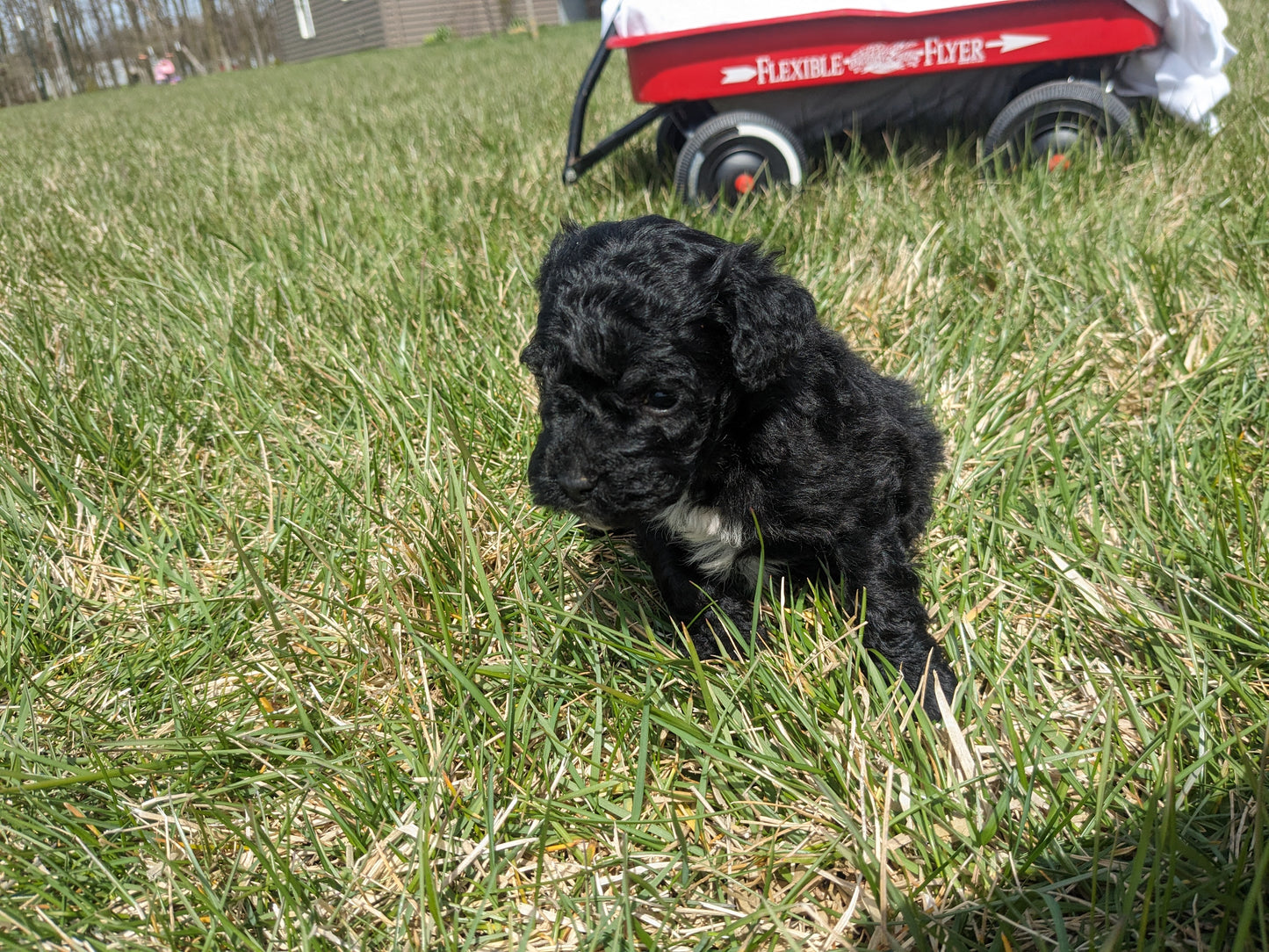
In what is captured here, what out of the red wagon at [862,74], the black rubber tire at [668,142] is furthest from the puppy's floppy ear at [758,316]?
the black rubber tire at [668,142]

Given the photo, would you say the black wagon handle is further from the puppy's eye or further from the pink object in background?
the pink object in background

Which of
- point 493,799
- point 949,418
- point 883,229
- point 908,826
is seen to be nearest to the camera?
point 908,826

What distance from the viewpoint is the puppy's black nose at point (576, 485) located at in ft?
5.72

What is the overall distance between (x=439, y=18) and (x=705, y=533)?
40980mm

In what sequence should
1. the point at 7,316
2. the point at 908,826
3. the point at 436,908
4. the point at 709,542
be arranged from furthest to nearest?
the point at 7,316, the point at 709,542, the point at 908,826, the point at 436,908

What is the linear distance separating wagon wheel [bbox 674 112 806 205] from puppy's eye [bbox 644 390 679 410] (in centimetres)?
303

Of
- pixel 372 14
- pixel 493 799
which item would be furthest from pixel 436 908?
pixel 372 14

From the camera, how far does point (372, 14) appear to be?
36000 mm

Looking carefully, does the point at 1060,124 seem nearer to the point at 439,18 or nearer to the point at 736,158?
the point at 736,158

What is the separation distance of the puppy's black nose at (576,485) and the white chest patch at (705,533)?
263 millimetres

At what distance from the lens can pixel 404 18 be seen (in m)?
35.8

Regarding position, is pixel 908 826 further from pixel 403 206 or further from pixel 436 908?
pixel 403 206

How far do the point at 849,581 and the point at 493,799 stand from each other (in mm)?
1016

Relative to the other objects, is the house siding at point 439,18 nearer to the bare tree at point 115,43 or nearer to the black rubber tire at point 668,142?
the bare tree at point 115,43
